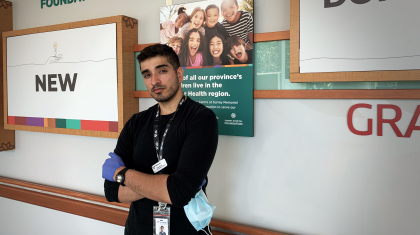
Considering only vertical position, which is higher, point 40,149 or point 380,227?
point 40,149

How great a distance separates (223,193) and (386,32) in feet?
4.03

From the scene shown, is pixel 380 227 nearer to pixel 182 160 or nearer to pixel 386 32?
pixel 386 32

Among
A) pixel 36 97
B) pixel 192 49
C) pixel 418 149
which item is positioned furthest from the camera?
pixel 36 97

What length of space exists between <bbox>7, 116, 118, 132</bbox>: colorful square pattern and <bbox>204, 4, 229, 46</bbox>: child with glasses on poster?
2.96 feet

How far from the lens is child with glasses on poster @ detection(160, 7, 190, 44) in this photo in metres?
1.91

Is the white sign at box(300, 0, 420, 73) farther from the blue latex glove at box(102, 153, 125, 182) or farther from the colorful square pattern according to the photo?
the colorful square pattern

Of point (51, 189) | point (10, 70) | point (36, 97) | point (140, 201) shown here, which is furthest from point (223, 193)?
point (10, 70)

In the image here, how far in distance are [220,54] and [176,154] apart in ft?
2.34

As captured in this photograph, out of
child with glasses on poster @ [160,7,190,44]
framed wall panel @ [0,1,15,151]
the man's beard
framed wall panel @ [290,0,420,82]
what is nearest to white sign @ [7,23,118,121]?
framed wall panel @ [0,1,15,151]

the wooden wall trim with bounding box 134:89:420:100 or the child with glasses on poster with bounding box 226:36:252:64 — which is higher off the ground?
the child with glasses on poster with bounding box 226:36:252:64

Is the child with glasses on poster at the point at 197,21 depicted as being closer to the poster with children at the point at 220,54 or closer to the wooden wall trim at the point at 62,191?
the poster with children at the point at 220,54

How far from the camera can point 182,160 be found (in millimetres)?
1286

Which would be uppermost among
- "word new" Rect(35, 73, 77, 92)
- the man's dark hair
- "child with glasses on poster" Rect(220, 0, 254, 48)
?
"child with glasses on poster" Rect(220, 0, 254, 48)

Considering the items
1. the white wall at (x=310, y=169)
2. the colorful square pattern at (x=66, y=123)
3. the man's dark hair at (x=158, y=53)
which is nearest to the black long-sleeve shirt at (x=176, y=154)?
the man's dark hair at (x=158, y=53)
